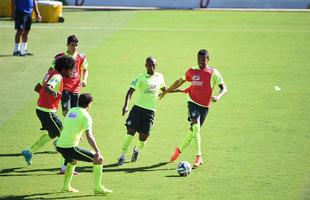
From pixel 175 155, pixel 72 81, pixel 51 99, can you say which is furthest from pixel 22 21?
pixel 175 155

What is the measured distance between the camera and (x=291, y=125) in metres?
18.3

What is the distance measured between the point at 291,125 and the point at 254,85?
15.6 ft

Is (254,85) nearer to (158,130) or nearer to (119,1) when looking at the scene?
(158,130)

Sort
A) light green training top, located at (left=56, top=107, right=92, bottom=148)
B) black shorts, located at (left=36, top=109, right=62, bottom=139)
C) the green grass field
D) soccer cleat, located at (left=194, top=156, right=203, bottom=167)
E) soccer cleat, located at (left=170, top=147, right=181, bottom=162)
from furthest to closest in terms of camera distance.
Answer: soccer cleat, located at (left=170, top=147, right=181, bottom=162)
soccer cleat, located at (left=194, top=156, right=203, bottom=167)
black shorts, located at (left=36, top=109, right=62, bottom=139)
the green grass field
light green training top, located at (left=56, top=107, right=92, bottom=148)

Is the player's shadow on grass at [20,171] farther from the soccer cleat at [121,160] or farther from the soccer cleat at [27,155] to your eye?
the soccer cleat at [121,160]

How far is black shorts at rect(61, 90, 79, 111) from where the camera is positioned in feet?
52.1

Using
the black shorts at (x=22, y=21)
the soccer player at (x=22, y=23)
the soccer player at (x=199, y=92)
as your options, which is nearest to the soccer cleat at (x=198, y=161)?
the soccer player at (x=199, y=92)

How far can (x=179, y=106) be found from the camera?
2050 cm

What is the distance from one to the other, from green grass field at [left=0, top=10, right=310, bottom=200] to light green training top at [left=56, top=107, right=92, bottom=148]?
3.24 feet

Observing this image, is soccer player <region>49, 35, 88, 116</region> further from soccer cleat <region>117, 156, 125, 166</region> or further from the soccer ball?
the soccer ball

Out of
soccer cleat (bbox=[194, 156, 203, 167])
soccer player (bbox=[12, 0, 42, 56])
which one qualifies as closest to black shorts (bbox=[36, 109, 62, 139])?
soccer cleat (bbox=[194, 156, 203, 167])

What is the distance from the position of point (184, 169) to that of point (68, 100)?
323cm

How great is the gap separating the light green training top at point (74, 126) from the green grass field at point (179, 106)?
38.9 inches

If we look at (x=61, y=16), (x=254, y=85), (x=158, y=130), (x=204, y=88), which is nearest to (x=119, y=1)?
(x=61, y=16)
